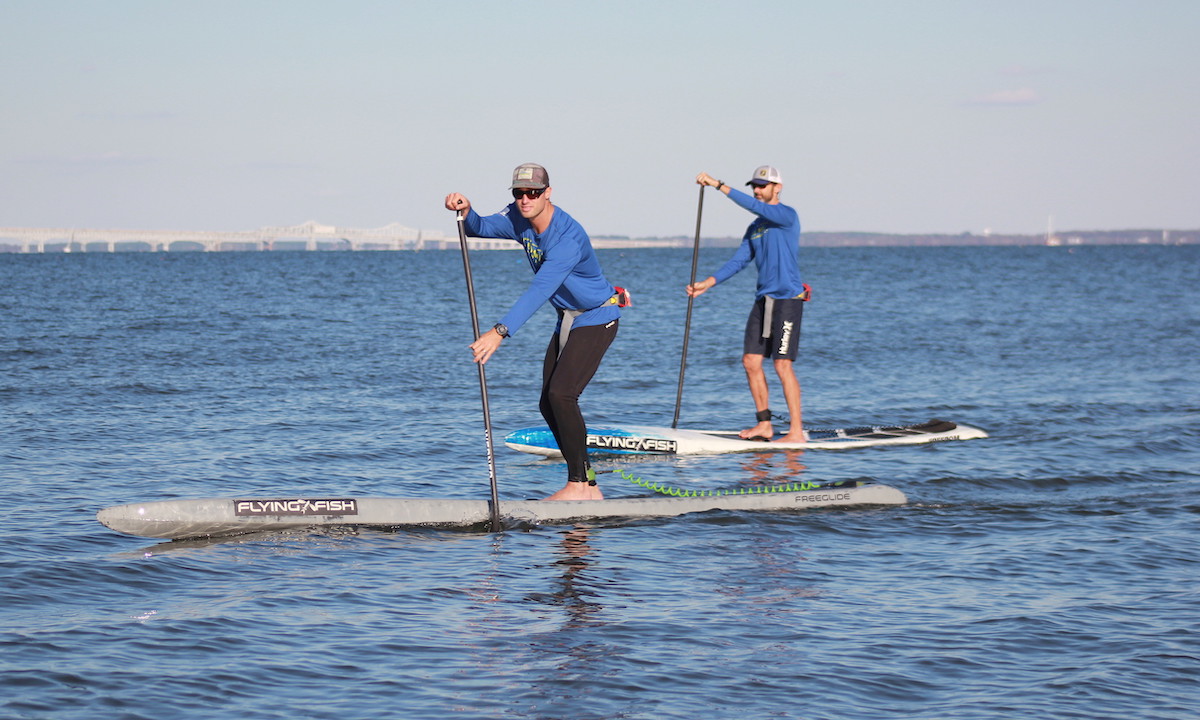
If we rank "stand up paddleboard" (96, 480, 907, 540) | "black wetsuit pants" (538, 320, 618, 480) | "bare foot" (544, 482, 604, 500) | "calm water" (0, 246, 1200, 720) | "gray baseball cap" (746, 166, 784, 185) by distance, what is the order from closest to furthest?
"calm water" (0, 246, 1200, 720), "stand up paddleboard" (96, 480, 907, 540), "black wetsuit pants" (538, 320, 618, 480), "bare foot" (544, 482, 604, 500), "gray baseball cap" (746, 166, 784, 185)

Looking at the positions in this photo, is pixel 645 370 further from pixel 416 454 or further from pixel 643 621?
pixel 643 621

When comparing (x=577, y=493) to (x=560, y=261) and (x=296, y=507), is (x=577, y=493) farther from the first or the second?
(x=296, y=507)

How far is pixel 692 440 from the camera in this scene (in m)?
13.1

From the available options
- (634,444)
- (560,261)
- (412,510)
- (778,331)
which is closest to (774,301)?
(778,331)

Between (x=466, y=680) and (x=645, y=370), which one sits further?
(x=645, y=370)

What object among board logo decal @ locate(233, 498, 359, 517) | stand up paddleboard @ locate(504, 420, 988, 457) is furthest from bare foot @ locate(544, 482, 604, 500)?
stand up paddleboard @ locate(504, 420, 988, 457)

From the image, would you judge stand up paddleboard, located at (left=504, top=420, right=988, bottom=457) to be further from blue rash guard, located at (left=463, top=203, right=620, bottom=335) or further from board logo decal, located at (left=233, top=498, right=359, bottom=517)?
board logo decal, located at (left=233, top=498, right=359, bottom=517)

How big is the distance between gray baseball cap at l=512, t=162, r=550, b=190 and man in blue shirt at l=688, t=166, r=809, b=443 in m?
4.69

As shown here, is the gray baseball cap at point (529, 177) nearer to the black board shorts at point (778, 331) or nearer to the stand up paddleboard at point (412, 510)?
the stand up paddleboard at point (412, 510)

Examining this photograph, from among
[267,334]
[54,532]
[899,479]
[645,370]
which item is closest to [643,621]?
[54,532]

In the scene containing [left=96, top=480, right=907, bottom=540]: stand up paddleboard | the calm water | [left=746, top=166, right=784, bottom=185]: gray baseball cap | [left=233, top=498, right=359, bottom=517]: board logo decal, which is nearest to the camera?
the calm water

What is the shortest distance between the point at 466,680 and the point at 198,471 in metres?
6.58

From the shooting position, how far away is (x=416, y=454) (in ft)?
42.2

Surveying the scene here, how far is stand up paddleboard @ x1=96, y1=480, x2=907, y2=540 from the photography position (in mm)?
8117
